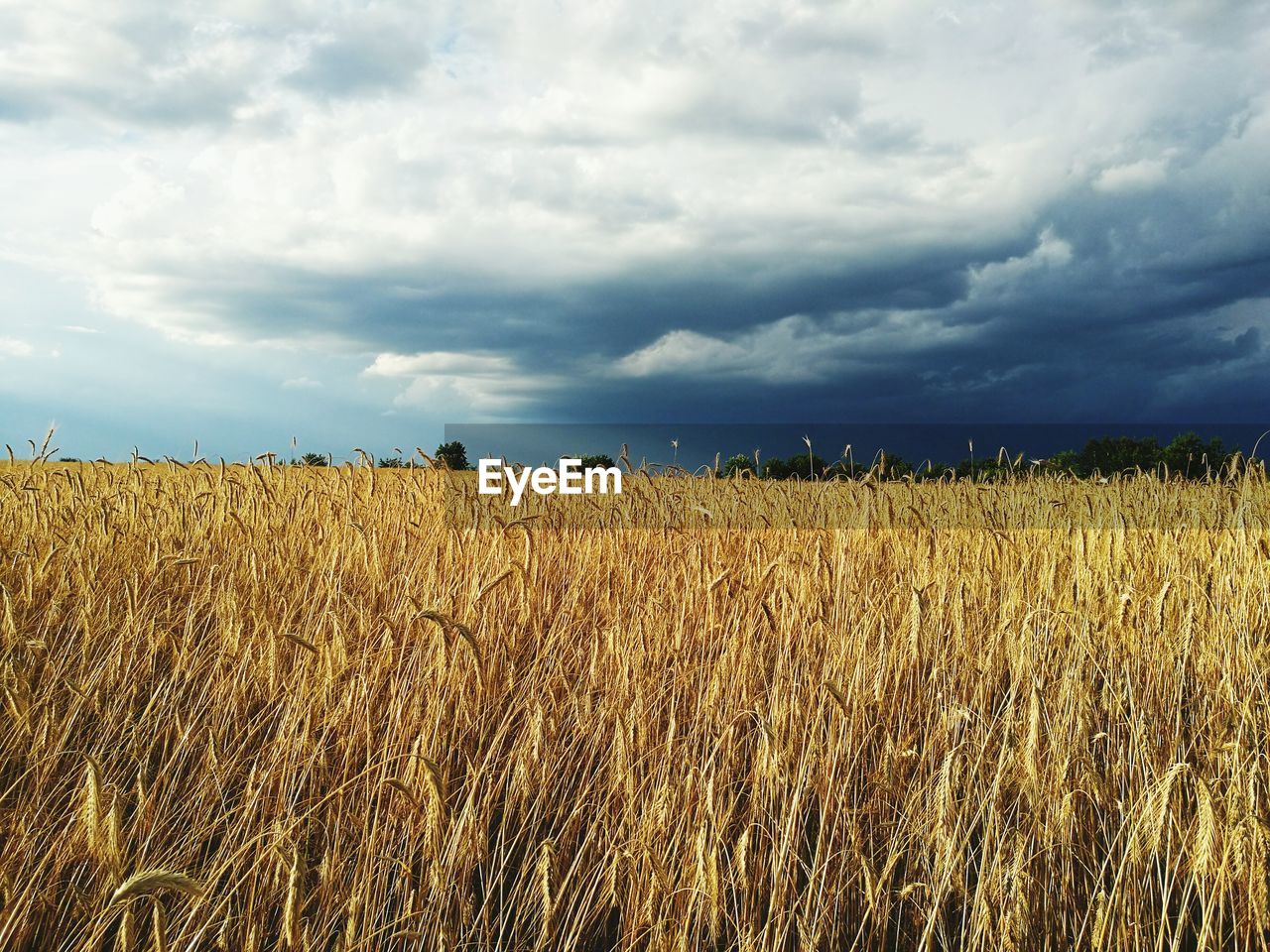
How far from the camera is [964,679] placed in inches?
143

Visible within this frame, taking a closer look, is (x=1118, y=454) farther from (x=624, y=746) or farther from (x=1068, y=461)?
(x=624, y=746)

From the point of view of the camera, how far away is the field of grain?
2.27 meters

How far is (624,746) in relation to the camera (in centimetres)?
263

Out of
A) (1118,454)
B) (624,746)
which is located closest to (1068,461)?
(1118,454)

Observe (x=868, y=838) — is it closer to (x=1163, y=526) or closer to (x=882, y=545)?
(x=882, y=545)

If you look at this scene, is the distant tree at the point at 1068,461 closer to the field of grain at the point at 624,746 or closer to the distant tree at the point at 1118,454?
the distant tree at the point at 1118,454

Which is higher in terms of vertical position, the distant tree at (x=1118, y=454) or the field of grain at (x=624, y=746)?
the distant tree at (x=1118, y=454)

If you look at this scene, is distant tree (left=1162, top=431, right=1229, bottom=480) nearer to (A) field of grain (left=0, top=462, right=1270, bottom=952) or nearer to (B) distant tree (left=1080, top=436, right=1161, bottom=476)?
(B) distant tree (left=1080, top=436, right=1161, bottom=476)

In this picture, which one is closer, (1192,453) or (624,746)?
→ (624,746)

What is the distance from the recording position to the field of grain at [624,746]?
227 cm

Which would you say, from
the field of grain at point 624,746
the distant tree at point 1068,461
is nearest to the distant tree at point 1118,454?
the distant tree at point 1068,461

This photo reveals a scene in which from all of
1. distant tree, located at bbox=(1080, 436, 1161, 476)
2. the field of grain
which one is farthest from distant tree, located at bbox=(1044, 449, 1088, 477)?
the field of grain

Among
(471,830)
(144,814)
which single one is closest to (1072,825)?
(471,830)

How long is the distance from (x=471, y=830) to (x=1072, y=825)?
1.96 metres
